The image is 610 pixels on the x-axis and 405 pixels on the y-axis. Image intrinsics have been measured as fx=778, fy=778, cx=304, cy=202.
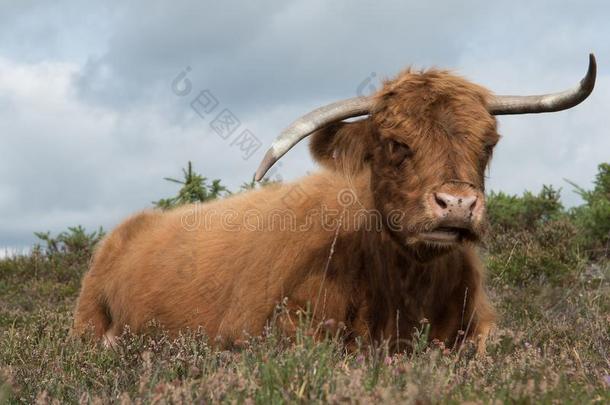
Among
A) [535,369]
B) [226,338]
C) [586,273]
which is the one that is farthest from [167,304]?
[586,273]

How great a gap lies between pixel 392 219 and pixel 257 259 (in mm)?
1383

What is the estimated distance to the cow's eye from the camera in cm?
499

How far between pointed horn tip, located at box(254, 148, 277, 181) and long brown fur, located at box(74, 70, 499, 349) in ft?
1.91

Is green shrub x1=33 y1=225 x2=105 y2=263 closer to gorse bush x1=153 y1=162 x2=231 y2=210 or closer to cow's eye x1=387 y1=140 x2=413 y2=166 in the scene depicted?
gorse bush x1=153 y1=162 x2=231 y2=210

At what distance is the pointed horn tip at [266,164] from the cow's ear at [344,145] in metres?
0.58

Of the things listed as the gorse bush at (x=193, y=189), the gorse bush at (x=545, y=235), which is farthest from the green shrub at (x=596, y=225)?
the gorse bush at (x=193, y=189)

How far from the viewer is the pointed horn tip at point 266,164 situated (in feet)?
16.5

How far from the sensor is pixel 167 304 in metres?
6.89

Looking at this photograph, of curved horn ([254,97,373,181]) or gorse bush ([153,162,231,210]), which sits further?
gorse bush ([153,162,231,210])

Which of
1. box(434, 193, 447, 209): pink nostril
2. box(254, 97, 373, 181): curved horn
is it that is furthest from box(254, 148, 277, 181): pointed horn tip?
box(434, 193, 447, 209): pink nostril

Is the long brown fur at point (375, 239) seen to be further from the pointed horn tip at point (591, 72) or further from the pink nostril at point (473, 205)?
the pointed horn tip at point (591, 72)

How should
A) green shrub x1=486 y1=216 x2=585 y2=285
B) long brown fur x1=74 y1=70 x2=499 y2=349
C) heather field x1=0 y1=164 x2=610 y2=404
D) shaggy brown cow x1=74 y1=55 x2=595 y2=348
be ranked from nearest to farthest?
heather field x1=0 y1=164 x2=610 y2=404, shaggy brown cow x1=74 y1=55 x2=595 y2=348, long brown fur x1=74 y1=70 x2=499 y2=349, green shrub x1=486 y1=216 x2=585 y2=285

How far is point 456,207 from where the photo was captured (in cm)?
445

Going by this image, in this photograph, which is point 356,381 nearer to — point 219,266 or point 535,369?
point 535,369
